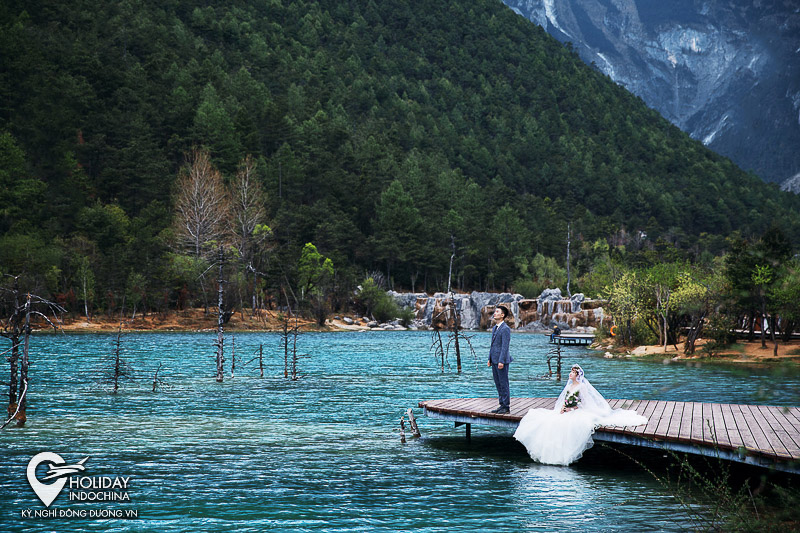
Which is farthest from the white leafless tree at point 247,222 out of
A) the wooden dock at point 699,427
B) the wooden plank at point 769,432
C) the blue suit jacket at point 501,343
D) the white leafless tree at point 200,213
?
the wooden plank at point 769,432

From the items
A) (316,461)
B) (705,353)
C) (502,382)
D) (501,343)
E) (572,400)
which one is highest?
(501,343)

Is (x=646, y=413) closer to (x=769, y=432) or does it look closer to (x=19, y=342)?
(x=769, y=432)

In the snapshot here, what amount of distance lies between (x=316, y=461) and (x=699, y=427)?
939 cm

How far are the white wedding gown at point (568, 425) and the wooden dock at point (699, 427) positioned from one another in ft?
1.26

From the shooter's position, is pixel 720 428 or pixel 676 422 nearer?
pixel 720 428

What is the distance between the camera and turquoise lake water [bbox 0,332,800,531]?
13.7 meters

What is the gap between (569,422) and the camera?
17.9 meters

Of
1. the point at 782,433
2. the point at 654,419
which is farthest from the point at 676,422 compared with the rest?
the point at 782,433

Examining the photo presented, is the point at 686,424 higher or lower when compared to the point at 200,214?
lower

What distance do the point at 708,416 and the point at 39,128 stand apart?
11613 cm

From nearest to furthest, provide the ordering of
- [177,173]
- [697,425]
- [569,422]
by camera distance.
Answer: [697,425], [569,422], [177,173]

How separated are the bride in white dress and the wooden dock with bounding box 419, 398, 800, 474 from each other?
45 centimetres

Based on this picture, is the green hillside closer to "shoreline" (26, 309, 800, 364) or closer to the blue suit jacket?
"shoreline" (26, 309, 800, 364)

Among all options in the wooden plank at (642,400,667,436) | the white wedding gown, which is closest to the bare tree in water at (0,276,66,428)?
the white wedding gown
